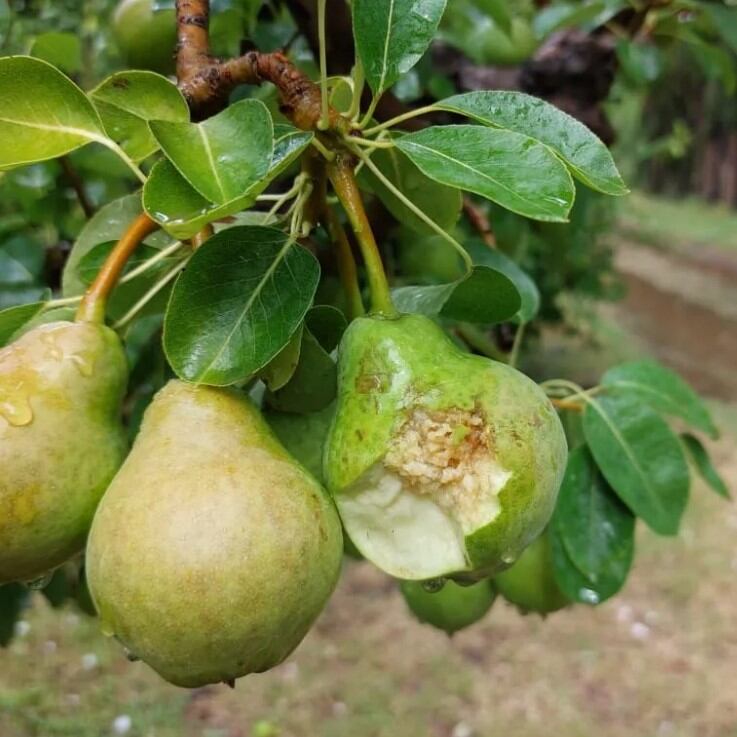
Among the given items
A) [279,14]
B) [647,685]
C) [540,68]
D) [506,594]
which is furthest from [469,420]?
[647,685]

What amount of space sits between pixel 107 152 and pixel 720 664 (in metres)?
2.11

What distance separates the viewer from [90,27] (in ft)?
6.53

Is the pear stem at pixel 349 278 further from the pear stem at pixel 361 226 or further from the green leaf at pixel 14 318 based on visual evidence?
the green leaf at pixel 14 318

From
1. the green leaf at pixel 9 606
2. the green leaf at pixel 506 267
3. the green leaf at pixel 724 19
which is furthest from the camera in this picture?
the green leaf at pixel 724 19

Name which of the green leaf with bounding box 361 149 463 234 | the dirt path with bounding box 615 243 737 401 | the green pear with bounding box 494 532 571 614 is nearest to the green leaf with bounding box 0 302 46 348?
the green leaf with bounding box 361 149 463 234

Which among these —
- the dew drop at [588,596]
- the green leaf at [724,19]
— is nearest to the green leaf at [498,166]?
the dew drop at [588,596]

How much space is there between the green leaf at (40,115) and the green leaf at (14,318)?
96 mm

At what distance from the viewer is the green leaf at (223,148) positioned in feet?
1.64

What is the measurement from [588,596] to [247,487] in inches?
17.8

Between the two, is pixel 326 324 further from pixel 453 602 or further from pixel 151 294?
pixel 453 602

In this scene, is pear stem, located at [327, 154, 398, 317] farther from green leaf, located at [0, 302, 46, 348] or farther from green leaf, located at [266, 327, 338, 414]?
green leaf, located at [0, 302, 46, 348]

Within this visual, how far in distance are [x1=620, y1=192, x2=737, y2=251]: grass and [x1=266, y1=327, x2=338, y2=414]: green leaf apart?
781 cm

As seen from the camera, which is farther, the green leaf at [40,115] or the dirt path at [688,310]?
the dirt path at [688,310]

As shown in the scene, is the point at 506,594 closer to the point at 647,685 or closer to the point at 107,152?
the point at 107,152
